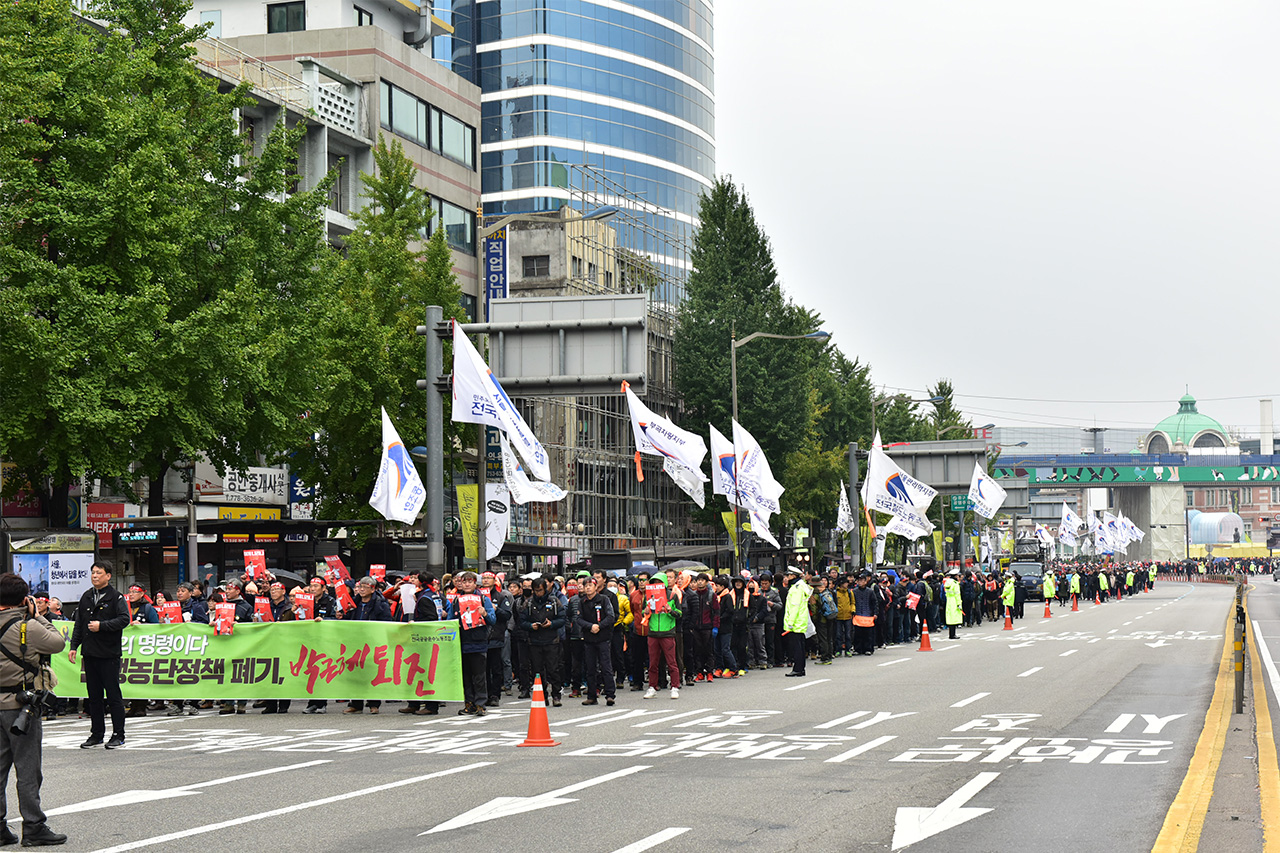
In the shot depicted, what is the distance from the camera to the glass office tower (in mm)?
85500

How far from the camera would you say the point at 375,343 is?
34062mm

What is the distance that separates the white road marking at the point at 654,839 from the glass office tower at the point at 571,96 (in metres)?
73.3

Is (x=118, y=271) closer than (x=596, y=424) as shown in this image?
Yes

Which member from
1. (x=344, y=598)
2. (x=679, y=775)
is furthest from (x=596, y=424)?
(x=679, y=775)

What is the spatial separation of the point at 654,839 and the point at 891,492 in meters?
33.7

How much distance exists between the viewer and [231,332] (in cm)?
2600

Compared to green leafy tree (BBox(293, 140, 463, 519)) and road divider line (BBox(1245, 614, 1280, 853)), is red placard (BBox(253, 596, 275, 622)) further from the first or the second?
green leafy tree (BBox(293, 140, 463, 519))

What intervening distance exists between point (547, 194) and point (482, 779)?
75.1 meters

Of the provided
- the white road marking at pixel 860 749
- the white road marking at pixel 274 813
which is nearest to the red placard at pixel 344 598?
the white road marking at pixel 274 813

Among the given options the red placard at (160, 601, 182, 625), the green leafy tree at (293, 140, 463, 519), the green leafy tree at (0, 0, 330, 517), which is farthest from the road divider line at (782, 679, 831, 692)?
the green leafy tree at (293, 140, 463, 519)

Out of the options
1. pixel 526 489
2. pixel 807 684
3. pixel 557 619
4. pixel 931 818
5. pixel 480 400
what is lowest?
pixel 807 684

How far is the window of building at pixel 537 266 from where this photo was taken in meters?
65.6

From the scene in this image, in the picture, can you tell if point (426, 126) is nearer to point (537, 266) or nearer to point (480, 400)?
point (537, 266)

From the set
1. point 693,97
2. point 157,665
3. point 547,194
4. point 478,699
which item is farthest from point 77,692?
point 693,97
